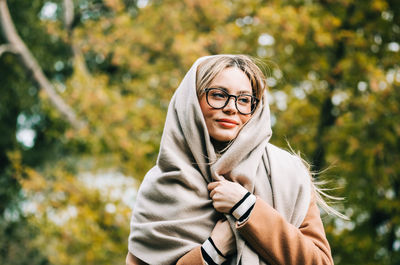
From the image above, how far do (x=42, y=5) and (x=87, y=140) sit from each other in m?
7.19

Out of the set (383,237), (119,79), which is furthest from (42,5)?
(383,237)

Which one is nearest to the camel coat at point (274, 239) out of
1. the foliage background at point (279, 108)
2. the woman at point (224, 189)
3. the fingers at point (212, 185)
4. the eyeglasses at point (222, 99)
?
the woman at point (224, 189)

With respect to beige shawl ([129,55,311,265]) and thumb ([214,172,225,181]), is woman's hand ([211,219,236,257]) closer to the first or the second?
beige shawl ([129,55,311,265])

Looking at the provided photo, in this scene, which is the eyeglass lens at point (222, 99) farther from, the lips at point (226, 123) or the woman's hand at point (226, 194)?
the woman's hand at point (226, 194)

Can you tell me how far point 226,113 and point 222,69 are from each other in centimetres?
19

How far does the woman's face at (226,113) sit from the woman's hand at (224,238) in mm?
369

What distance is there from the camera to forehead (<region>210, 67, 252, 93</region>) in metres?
2.06

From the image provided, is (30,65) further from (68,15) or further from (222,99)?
(222,99)

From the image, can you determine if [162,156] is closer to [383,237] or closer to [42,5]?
[383,237]

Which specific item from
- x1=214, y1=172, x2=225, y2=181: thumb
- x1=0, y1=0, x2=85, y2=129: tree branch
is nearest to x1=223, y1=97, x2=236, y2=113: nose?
x1=214, y1=172, x2=225, y2=181: thumb

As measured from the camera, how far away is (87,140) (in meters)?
8.21

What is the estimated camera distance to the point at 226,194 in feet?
6.16

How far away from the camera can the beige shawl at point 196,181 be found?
6.36 feet

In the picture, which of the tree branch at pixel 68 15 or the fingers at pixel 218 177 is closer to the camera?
the fingers at pixel 218 177
